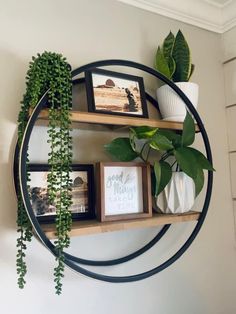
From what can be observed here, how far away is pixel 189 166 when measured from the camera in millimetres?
993

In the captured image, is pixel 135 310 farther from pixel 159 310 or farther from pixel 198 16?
pixel 198 16

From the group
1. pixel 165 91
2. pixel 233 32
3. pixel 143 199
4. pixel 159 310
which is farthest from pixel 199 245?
pixel 233 32

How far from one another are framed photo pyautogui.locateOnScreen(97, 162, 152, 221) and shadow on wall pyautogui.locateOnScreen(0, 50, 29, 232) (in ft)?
0.88

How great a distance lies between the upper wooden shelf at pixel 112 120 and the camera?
913mm

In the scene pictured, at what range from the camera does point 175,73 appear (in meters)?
1.20

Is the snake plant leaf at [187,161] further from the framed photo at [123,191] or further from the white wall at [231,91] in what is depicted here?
the white wall at [231,91]

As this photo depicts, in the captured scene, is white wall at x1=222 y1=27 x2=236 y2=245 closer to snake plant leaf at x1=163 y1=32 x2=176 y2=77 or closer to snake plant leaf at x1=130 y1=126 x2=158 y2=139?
snake plant leaf at x1=163 y1=32 x2=176 y2=77

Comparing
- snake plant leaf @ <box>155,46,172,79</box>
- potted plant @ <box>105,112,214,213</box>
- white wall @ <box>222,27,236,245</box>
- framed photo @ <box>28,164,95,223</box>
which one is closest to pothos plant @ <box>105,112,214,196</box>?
potted plant @ <box>105,112,214,213</box>

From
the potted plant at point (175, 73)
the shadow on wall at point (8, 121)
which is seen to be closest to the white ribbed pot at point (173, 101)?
the potted plant at point (175, 73)

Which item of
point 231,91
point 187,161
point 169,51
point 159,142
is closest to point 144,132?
point 159,142

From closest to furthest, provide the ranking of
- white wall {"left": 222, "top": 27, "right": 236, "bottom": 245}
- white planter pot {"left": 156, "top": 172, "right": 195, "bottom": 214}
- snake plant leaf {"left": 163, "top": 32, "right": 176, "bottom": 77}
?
1. white planter pot {"left": 156, "top": 172, "right": 195, "bottom": 214}
2. snake plant leaf {"left": 163, "top": 32, "right": 176, "bottom": 77}
3. white wall {"left": 222, "top": 27, "right": 236, "bottom": 245}

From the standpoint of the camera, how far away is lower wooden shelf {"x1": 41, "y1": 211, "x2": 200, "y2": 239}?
0.87 metres

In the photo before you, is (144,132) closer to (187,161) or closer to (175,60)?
(187,161)

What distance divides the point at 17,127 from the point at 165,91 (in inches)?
21.6
